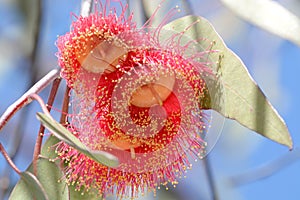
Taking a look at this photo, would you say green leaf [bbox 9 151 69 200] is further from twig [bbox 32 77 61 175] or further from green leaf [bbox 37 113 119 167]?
green leaf [bbox 37 113 119 167]

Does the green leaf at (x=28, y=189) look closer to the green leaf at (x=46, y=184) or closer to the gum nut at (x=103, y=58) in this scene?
the green leaf at (x=46, y=184)

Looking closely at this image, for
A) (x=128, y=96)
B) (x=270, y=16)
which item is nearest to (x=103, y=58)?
(x=128, y=96)

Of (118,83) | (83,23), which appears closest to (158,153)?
(118,83)

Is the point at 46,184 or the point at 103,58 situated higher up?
the point at 103,58

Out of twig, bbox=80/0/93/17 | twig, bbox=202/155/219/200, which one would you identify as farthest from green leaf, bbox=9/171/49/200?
twig, bbox=202/155/219/200

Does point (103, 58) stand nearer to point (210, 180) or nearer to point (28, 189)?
point (28, 189)

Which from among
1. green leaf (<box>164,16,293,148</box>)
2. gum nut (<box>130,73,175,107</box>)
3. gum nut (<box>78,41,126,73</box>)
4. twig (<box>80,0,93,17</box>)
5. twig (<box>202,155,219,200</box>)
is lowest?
twig (<box>202,155,219,200</box>)
